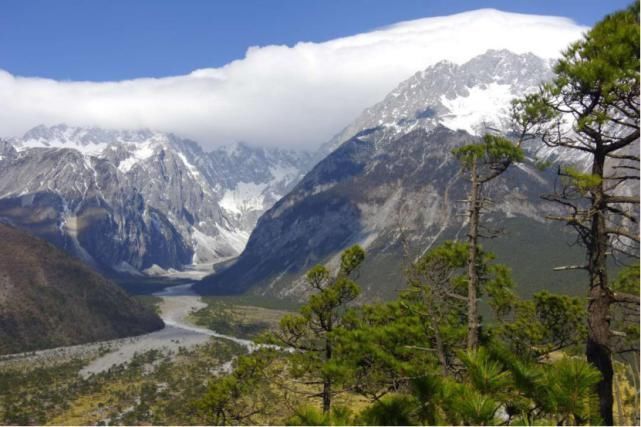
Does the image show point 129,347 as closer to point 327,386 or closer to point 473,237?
point 327,386

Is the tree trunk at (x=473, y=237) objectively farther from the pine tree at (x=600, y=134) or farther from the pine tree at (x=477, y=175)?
the pine tree at (x=600, y=134)

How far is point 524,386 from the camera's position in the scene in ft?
37.1

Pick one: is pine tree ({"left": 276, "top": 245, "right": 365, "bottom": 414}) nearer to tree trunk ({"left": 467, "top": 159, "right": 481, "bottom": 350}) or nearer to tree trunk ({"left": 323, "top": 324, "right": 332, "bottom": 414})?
tree trunk ({"left": 323, "top": 324, "right": 332, "bottom": 414})

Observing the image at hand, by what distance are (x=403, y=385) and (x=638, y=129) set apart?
1097 centimetres

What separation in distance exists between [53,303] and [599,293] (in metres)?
166

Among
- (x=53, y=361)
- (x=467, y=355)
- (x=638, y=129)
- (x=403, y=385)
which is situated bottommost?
(x=53, y=361)

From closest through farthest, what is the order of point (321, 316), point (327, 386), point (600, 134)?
point (600, 134), point (327, 386), point (321, 316)

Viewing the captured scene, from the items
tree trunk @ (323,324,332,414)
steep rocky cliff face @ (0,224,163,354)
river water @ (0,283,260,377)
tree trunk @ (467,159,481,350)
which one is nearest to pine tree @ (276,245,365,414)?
tree trunk @ (323,324,332,414)

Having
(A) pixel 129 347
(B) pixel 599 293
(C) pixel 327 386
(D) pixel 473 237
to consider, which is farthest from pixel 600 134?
(A) pixel 129 347

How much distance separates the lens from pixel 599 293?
51.3 feet

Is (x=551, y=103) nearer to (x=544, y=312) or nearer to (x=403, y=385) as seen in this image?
(x=403, y=385)

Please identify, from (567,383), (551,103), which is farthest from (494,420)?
(551,103)

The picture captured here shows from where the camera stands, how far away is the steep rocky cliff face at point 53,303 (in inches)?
5866

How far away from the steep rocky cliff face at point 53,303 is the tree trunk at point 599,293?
14495 centimetres
